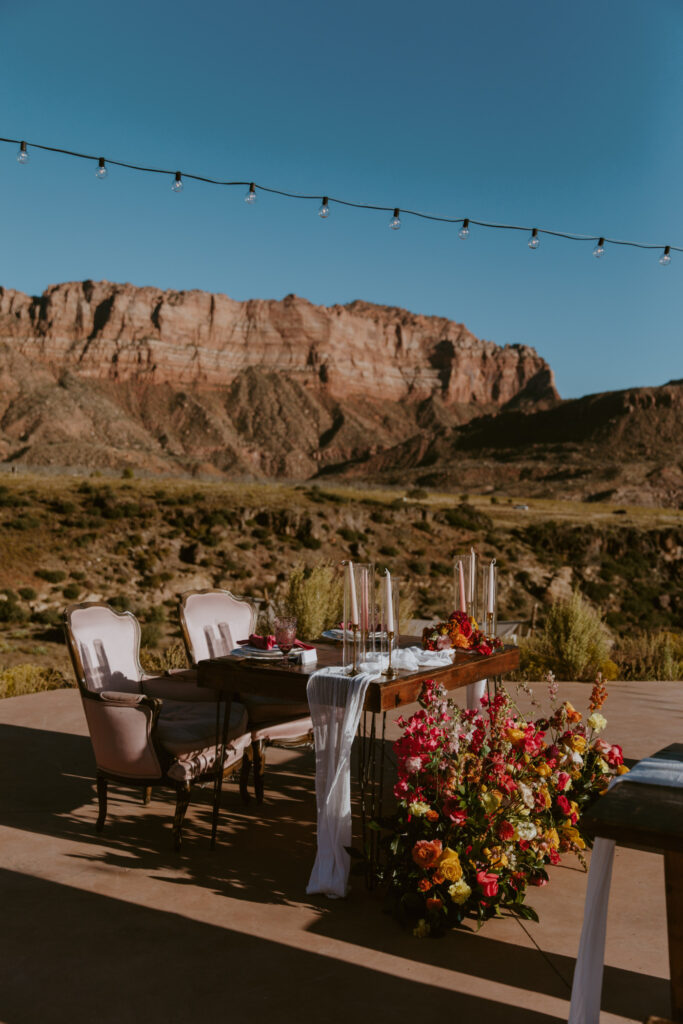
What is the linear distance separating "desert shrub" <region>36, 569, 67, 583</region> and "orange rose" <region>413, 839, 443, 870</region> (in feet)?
66.5

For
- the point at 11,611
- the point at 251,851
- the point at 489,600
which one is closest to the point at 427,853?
the point at 251,851

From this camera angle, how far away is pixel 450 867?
8.98 feet

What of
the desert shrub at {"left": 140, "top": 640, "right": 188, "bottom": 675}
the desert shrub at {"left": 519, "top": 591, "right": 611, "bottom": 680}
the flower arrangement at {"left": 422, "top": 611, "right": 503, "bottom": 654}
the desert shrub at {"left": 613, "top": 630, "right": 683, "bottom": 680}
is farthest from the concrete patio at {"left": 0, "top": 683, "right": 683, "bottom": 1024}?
the desert shrub at {"left": 613, "top": 630, "right": 683, "bottom": 680}

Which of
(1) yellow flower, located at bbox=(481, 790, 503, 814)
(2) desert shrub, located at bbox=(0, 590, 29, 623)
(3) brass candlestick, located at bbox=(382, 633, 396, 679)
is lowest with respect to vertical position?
(2) desert shrub, located at bbox=(0, 590, 29, 623)

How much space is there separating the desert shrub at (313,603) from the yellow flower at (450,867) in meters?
4.72

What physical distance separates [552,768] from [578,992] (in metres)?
1.00

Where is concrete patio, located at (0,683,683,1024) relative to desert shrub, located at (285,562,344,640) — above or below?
below

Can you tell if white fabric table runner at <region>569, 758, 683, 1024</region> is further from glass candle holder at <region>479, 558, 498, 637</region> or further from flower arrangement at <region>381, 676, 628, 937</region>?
glass candle holder at <region>479, 558, 498, 637</region>

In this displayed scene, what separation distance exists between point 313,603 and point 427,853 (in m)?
5.02

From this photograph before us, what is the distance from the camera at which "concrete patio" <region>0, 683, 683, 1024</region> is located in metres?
2.37

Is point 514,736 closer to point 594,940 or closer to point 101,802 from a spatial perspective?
point 594,940

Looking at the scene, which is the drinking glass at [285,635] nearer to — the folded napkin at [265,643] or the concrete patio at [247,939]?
the folded napkin at [265,643]

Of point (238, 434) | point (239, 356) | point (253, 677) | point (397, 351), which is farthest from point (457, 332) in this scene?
point (253, 677)

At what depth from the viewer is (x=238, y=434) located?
7056cm
